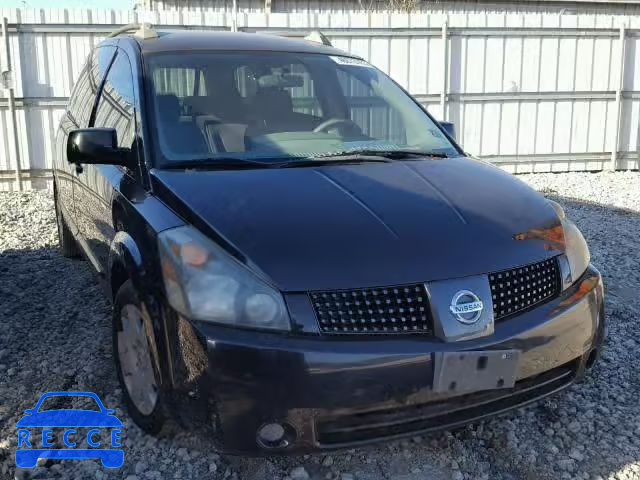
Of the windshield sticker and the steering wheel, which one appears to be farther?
the windshield sticker

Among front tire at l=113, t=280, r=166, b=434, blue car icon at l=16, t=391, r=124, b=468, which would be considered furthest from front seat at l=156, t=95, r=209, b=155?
blue car icon at l=16, t=391, r=124, b=468

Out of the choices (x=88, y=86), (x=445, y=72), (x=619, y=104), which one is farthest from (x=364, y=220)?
(x=619, y=104)

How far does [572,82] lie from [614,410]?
823 cm

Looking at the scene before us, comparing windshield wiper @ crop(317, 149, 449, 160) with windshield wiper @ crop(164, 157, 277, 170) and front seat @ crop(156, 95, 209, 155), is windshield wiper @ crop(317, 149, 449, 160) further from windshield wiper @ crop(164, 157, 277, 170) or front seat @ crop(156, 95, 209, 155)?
front seat @ crop(156, 95, 209, 155)

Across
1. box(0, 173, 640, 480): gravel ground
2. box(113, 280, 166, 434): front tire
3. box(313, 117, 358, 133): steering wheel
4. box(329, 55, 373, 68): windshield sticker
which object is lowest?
box(0, 173, 640, 480): gravel ground

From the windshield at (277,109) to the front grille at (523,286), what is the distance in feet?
3.48

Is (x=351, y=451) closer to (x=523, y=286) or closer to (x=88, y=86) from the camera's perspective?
(x=523, y=286)

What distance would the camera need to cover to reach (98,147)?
2975 millimetres

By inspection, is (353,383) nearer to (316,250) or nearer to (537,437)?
(316,250)

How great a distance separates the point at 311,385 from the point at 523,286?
92 cm

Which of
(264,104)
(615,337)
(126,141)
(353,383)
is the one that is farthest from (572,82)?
(353,383)

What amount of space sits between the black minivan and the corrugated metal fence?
6.14 m

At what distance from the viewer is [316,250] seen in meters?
2.29

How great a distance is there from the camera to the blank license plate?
86.0 inches
